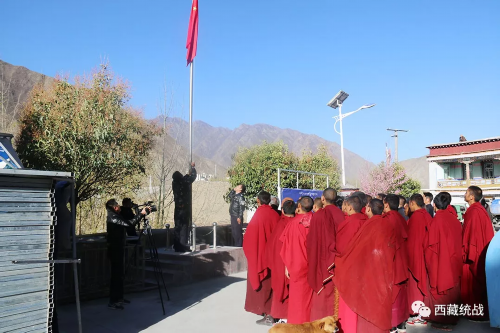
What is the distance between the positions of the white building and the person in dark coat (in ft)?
114

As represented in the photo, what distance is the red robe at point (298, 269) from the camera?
5.63 metres

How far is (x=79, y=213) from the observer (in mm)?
13359

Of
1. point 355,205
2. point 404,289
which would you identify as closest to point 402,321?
point 404,289

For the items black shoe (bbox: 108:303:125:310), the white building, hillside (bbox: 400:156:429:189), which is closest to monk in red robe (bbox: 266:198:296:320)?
black shoe (bbox: 108:303:125:310)

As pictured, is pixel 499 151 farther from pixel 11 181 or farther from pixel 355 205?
pixel 11 181

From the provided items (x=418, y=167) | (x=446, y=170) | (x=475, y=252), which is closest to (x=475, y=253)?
(x=475, y=252)

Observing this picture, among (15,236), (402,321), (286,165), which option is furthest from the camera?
(286,165)

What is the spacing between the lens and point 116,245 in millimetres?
7105

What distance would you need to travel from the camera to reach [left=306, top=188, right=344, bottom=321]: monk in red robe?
5.38 meters

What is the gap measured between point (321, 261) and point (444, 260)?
2.15 metres

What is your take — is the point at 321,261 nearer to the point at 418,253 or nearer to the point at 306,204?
the point at 306,204

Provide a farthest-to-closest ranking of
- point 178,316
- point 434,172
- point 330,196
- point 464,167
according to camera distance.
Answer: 1. point 434,172
2. point 464,167
3. point 178,316
4. point 330,196

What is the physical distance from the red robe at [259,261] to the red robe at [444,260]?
2.39 meters

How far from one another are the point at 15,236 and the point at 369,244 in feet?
12.1
